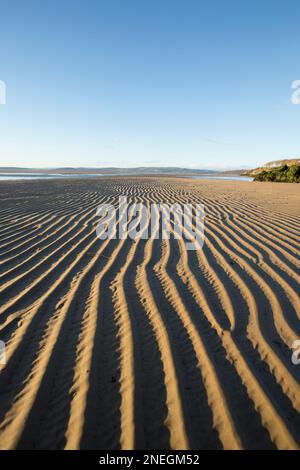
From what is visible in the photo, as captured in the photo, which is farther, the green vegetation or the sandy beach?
the green vegetation

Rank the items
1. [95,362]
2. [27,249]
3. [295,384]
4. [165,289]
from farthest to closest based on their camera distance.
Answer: [27,249] < [165,289] < [95,362] < [295,384]

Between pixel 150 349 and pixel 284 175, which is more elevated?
pixel 284 175

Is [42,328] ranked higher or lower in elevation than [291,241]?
lower

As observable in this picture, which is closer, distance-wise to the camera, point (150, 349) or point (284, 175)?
point (150, 349)

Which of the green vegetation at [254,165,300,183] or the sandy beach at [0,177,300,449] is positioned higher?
the green vegetation at [254,165,300,183]

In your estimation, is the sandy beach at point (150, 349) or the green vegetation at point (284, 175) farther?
the green vegetation at point (284, 175)

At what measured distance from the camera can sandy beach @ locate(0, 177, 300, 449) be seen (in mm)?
1623

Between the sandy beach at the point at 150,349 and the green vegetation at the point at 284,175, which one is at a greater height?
the green vegetation at the point at 284,175

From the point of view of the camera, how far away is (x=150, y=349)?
7.43 ft

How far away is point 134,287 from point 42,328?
1.11 metres

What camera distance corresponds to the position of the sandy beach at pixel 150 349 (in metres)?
1.62

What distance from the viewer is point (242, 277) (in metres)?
3.52
